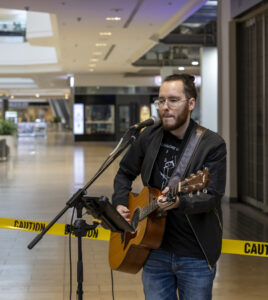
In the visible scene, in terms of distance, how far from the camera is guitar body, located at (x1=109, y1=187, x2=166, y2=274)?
109 inches

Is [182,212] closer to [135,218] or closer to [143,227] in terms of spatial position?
[143,227]

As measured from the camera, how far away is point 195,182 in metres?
2.55

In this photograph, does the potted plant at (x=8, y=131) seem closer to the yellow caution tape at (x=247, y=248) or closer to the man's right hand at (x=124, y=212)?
the yellow caution tape at (x=247, y=248)

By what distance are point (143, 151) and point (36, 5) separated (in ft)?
34.1

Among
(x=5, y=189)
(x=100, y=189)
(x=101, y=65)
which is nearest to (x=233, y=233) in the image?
(x=100, y=189)

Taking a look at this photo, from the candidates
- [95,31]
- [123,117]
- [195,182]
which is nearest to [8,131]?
[95,31]

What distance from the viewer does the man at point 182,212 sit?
2.78m

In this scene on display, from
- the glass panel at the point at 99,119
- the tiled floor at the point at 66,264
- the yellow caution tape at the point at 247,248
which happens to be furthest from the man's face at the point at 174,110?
the glass panel at the point at 99,119

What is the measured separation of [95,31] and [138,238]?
15.0 meters

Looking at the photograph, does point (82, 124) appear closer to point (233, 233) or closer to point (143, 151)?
point (233, 233)

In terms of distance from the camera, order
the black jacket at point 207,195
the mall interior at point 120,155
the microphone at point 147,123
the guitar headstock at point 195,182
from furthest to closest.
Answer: the mall interior at point 120,155, the microphone at point 147,123, the black jacket at point 207,195, the guitar headstock at point 195,182

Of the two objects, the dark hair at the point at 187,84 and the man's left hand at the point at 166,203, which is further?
the dark hair at the point at 187,84

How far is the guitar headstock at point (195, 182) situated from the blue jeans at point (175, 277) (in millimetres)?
428

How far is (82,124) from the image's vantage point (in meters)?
34.8
